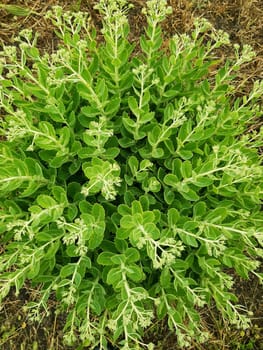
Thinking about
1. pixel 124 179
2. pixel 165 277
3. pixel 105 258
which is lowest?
pixel 165 277

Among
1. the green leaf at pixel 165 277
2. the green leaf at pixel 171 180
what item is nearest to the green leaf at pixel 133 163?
the green leaf at pixel 171 180

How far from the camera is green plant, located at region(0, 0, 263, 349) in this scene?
166 centimetres

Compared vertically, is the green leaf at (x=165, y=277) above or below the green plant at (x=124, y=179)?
below

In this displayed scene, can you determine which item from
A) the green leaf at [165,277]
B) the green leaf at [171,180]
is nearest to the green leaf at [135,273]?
the green leaf at [165,277]

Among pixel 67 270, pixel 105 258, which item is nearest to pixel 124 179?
pixel 105 258

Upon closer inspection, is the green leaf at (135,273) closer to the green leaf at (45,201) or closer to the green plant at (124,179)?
the green plant at (124,179)

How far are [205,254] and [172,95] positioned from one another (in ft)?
2.35

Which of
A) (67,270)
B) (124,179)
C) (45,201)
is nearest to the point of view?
(45,201)

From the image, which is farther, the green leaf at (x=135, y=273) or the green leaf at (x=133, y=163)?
the green leaf at (x=133, y=163)

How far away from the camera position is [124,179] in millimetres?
1900

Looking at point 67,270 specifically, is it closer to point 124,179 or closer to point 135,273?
point 135,273

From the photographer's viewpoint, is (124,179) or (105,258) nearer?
(105,258)

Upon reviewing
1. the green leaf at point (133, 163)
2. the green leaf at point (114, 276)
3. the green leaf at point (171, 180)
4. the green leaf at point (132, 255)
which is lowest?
the green leaf at point (114, 276)

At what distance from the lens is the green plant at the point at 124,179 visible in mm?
1659
